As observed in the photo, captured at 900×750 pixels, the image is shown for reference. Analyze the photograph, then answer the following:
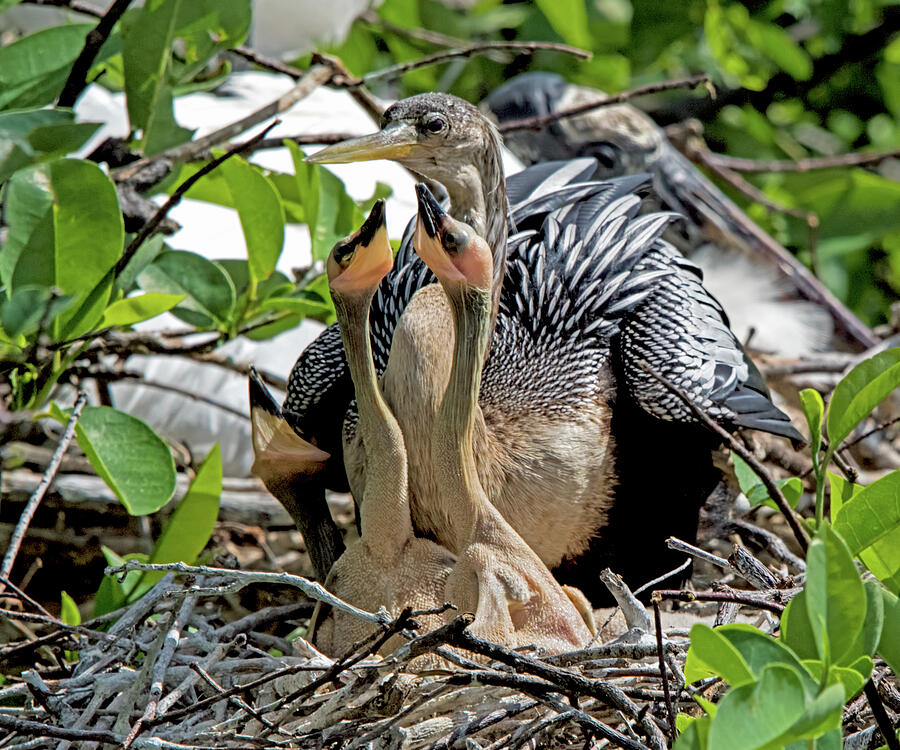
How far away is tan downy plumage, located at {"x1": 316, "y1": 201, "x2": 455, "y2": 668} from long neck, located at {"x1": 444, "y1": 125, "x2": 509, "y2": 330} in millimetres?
228

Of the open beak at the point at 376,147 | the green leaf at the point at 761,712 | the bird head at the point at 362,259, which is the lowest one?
the green leaf at the point at 761,712

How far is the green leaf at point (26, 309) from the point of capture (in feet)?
4.72

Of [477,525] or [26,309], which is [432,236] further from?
[26,309]

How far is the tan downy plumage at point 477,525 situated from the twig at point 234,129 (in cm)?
63

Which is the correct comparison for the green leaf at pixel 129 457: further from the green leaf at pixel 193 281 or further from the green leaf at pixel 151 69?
the green leaf at pixel 151 69

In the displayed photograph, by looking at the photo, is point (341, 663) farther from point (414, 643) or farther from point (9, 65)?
point (9, 65)

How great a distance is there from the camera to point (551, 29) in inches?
144

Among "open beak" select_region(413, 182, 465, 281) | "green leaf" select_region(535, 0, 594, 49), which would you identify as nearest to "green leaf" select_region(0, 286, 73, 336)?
"open beak" select_region(413, 182, 465, 281)

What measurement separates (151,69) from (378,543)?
79 centimetres

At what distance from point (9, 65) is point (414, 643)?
1059 mm

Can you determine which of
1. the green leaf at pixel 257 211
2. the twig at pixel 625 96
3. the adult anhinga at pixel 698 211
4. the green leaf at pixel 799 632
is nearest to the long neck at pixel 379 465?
the green leaf at pixel 257 211

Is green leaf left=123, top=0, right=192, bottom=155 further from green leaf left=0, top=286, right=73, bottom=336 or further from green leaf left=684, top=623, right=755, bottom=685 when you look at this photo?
green leaf left=684, top=623, right=755, bottom=685

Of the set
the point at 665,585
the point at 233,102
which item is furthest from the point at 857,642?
the point at 233,102

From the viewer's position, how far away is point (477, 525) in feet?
4.78
